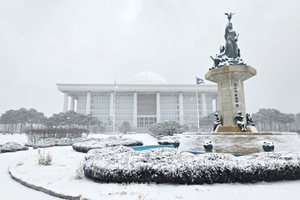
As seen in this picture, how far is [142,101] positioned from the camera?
8162 centimetres

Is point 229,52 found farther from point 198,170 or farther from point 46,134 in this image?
point 46,134

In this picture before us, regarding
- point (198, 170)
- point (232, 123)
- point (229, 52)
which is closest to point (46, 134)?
point (232, 123)

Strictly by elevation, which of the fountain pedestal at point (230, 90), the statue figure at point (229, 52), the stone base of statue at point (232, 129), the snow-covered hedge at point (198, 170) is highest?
the statue figure at point (229, 52)

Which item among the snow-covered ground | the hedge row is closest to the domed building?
the hedge row

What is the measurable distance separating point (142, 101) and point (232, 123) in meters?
70.0

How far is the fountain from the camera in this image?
977 cm

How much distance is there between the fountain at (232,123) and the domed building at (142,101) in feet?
204

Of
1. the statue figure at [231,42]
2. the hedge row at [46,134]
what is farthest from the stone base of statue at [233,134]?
the hedge row at [46,134]

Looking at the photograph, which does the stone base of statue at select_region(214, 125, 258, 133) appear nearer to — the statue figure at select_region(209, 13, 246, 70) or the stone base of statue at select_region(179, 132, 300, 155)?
the stone base of statue at select_region(179, 132, 300, 155)

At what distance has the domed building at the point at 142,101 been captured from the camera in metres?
75.2

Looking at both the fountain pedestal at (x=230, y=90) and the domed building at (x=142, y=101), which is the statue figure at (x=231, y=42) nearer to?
the fountain pedestal at (x=230, y=90)

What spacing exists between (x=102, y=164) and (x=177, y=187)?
227cm

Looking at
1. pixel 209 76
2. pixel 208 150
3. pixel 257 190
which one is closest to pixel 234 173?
pixel 257 190

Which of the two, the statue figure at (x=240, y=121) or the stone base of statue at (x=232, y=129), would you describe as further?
the stone base of statue at (x=232, y=129)
